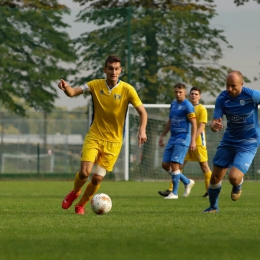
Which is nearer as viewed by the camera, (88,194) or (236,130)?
(236,130)

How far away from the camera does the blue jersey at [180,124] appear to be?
1414 cm

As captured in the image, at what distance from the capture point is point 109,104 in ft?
32.2

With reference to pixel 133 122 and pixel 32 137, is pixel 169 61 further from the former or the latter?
pixel 32 137

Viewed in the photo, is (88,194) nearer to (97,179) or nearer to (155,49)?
(97,179)

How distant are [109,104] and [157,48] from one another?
1459cm

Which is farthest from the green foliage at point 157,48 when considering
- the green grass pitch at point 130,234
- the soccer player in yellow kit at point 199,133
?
the green grass pitch at point 130,234

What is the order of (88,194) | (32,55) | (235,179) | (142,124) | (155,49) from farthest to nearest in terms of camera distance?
(32,55), (155,49), (88,194), (142,124), (235,179)

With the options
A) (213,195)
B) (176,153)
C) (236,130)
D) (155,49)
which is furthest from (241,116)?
(155,49)

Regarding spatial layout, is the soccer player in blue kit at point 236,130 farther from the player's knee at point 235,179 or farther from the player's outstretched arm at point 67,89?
the player's outstretched arm at point 67,89

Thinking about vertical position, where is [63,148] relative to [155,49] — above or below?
below

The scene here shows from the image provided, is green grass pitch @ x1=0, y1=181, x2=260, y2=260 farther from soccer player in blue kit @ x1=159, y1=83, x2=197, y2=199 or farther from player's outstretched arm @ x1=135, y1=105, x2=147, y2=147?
soccer player in blue kit @ x1=159, y1=83, x2=197, y2=199

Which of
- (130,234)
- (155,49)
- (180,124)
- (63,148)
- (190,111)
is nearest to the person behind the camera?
(130,234)

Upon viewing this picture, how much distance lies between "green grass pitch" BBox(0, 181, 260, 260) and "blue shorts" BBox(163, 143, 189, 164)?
3442 millimetres

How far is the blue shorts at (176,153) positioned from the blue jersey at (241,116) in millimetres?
4474
